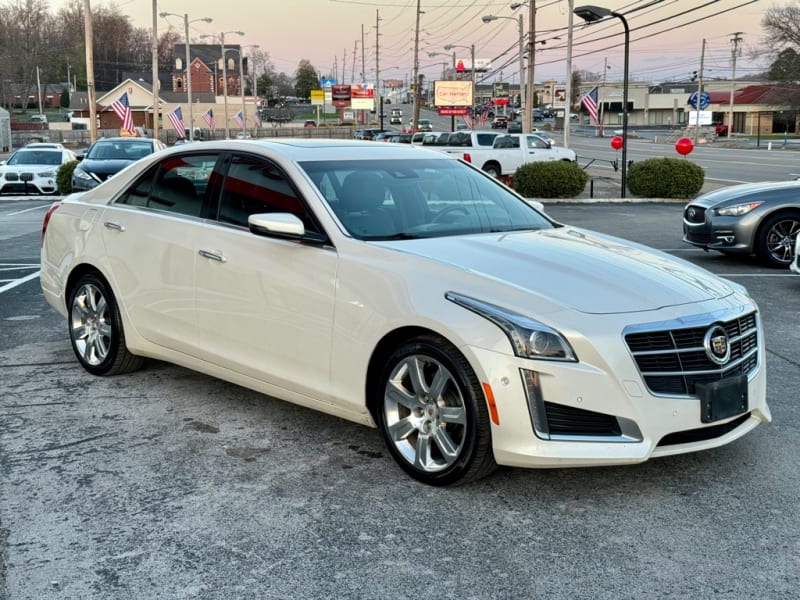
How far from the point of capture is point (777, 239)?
11.2 m

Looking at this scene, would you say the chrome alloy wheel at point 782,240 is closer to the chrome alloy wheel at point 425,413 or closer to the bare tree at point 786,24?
the chrome alloy wheel at point 425,413

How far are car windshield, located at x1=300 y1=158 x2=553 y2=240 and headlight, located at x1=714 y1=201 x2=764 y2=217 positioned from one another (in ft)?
20.9

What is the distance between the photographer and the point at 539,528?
3.85 metres

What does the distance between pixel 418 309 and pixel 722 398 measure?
1412mm

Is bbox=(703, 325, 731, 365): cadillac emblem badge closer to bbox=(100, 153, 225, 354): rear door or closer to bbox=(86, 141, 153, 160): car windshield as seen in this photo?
bbox=(100, 153, 225, 354): rear door

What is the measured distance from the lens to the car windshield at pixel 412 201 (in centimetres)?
496

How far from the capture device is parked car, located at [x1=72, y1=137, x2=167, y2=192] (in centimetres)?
2111

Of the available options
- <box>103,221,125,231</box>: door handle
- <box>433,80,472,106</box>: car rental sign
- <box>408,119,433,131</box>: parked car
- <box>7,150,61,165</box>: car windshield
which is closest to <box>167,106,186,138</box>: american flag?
<box>7,150,61,165</box>: car windshield

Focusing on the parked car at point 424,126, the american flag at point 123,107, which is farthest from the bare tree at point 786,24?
the american flag at point 123,107

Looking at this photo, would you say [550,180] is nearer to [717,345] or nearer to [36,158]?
[36,158]

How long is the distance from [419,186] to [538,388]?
6.06 ft

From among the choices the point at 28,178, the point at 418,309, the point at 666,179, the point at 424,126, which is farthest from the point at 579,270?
the point at 424,126

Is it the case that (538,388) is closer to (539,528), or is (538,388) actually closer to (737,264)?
(539,528)

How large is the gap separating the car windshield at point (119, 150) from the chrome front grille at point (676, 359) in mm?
19846
